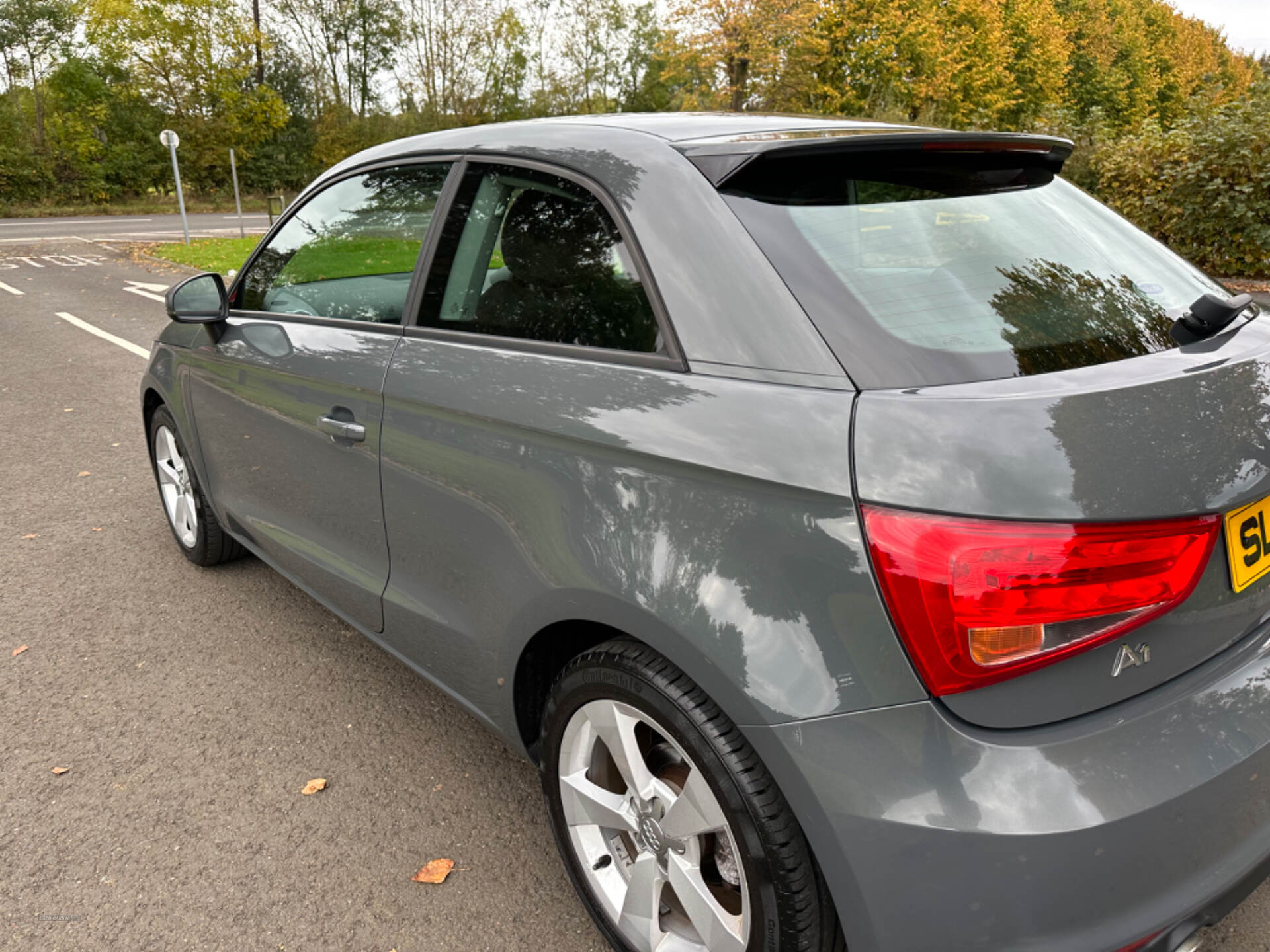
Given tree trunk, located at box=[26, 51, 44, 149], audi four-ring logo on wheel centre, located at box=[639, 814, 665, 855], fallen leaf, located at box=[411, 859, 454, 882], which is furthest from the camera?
tree trunk, located at box=[26, 51, 44, 149]

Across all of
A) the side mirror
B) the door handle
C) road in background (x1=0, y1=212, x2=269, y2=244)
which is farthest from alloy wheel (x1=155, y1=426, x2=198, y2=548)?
road in background (x1=0, y1=212, x2=269, y2=244)

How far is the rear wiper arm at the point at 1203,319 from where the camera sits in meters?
1.78

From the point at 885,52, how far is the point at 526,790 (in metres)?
38.4

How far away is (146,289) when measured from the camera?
1424 cm

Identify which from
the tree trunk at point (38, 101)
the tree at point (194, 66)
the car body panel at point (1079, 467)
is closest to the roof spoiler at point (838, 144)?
the car body panel at point (1079, 467)

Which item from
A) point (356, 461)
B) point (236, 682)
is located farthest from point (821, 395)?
point (236, 682)

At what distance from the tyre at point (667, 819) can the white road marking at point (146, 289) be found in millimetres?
12894

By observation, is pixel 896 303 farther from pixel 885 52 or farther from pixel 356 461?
pixel 885 52

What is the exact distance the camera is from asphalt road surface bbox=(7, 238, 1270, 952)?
2.20 m

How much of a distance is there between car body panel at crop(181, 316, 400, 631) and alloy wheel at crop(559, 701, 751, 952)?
2.86 ft

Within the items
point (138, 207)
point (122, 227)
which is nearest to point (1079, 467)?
point (122, 227)

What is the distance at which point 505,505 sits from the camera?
203 centimetres

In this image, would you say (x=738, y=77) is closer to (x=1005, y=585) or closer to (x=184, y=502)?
(x=184, y=502)

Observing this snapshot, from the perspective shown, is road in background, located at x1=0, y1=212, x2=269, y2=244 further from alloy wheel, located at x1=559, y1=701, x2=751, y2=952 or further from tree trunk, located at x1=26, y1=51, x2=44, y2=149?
alloy wheel, located at x1=559, y1=701, x2=751, y2=952
